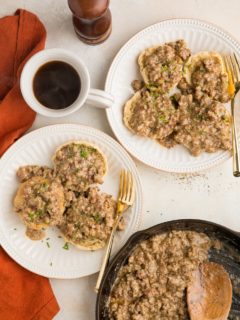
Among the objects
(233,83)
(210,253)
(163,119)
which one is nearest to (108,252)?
(210,253)

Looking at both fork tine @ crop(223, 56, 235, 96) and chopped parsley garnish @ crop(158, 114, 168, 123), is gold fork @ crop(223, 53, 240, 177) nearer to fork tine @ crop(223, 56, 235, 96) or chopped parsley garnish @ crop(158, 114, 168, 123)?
fork tine @ crop(223, 56, 235, 96)

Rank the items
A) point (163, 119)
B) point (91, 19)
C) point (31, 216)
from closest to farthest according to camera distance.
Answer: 1. point (91, 19)
2. point (31, 216)
3. point (163, 119)

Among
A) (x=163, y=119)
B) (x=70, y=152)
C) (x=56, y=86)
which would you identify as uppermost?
(x=56, y=86)

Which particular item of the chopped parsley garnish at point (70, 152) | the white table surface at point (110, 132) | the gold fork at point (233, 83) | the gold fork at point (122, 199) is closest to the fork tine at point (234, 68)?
the gold fork at point (233, 83)

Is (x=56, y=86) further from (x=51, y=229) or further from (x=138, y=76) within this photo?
(x=51, y=229)

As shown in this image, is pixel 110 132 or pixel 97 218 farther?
pixel 110 132

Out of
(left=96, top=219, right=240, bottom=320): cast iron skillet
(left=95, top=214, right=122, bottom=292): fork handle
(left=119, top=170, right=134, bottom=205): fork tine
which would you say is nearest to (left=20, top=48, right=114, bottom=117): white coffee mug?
(left=119, top=170, right=134, bottom=205): fork tine

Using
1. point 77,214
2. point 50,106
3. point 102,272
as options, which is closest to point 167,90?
point 50,106

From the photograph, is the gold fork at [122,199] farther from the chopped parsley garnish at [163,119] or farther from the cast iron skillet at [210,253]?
the chopped parsley garnish at [163,119]
